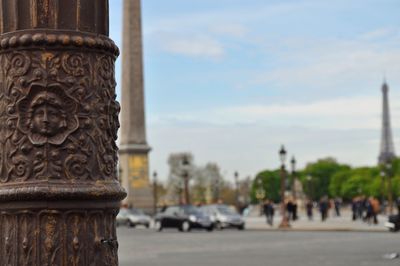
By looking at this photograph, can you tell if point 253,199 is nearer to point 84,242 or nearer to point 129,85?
point 129,85

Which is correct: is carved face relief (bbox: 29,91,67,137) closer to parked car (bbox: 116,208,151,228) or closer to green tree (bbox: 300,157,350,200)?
parked car (bbox: 116,208,151,228)

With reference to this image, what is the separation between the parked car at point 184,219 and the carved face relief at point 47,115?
40434 millimetres

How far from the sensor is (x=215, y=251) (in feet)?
78.5

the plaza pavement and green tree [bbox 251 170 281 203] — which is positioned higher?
green tree [bbox 251 170 281 203]

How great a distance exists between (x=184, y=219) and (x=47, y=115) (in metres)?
41.3

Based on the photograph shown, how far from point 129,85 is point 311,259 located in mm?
41915

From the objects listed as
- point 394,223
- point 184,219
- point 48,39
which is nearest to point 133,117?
point 184,219

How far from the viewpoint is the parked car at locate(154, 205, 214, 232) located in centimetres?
4359

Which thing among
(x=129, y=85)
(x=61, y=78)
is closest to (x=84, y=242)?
(x=61, y=78)

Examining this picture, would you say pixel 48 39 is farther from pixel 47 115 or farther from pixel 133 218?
pixel 133 218

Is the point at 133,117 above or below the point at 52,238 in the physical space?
above

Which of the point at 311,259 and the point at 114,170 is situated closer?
the point at 114,170

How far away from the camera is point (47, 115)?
313 centimetres

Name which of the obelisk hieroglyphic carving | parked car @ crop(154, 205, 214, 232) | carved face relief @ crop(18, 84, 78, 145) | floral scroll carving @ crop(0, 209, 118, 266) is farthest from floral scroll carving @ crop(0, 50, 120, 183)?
the obelisk hieroglyphic carving
